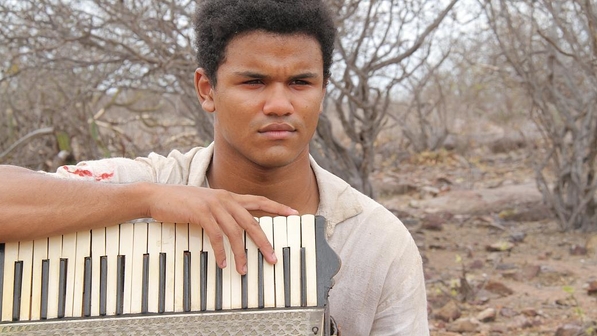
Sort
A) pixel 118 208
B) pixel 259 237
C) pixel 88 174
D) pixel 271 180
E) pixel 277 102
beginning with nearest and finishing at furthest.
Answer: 1. pixel 259 237
2. pixel 118 208
3. pixel 277 102
4. pixel 88 174
5. pixel 271 180

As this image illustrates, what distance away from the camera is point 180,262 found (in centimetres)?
194

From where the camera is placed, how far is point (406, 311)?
2439 mm

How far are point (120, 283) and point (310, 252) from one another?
475 mm

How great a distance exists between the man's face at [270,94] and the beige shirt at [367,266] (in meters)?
0.33

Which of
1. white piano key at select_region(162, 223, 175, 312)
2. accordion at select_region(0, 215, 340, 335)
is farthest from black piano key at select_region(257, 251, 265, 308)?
white piano key at select_region(162, 223, 175, 312)

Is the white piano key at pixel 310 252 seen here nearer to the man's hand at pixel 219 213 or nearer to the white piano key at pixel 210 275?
the man's hand at pixel 219 213

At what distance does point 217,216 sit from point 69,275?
0.40 metres

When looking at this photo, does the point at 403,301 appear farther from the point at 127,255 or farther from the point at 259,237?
the point at 127,255

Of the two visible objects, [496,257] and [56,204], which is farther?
[496,257]

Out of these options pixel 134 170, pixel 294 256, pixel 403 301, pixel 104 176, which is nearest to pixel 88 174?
pixel 104 176

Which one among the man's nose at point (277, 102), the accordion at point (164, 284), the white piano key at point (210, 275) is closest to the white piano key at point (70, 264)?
the accordion at point (164, 284)

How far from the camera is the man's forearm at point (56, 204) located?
6.48ft

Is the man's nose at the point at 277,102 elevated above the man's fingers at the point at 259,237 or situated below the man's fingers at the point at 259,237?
above

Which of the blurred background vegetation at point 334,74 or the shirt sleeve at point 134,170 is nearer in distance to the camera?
the shirt sleeve at point 134,170
